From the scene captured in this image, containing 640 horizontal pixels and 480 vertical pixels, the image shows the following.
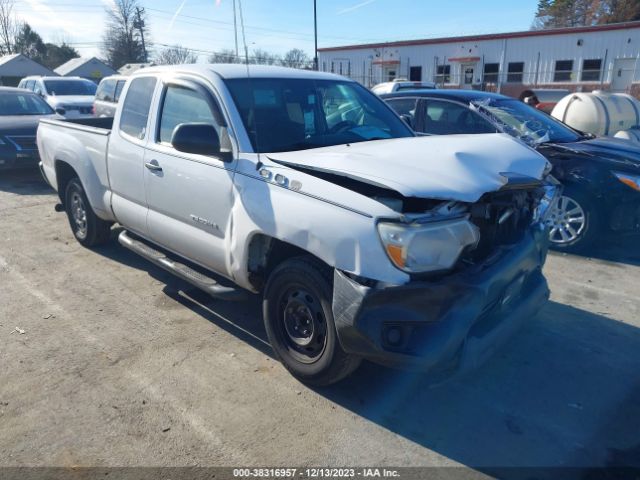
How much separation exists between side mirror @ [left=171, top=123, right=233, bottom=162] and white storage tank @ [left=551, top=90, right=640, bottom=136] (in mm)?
9840

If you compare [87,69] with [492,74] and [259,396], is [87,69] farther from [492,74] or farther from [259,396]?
[259,396]

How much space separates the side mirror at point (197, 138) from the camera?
3426 millimetres

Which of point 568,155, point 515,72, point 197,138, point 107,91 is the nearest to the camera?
point 197,138

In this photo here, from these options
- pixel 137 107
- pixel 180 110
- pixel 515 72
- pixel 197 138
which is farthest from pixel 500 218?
pixel 515 72

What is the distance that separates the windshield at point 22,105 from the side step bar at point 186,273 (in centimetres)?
796

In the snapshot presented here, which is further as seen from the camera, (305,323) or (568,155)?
(568,155)

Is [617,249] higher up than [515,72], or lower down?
lower down

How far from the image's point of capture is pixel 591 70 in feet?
108

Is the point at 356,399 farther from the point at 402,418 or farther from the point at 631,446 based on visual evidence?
the point at 631,446

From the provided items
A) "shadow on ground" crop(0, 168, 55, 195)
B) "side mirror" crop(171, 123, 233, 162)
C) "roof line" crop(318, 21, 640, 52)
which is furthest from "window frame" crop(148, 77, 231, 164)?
"roof line" crop(318, 21, 640, 52)

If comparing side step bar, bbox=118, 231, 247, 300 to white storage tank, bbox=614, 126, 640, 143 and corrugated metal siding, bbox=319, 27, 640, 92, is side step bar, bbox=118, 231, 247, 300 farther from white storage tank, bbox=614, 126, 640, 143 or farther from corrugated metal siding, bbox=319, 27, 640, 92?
corrugated metal siding, bbox=319, 27, 640, 92

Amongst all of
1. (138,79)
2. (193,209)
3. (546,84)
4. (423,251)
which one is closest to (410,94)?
(138,79)

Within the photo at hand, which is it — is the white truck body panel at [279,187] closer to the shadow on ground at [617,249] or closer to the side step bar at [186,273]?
the side step bar at [186,273]

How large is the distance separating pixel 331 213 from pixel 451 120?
4.50 meters
